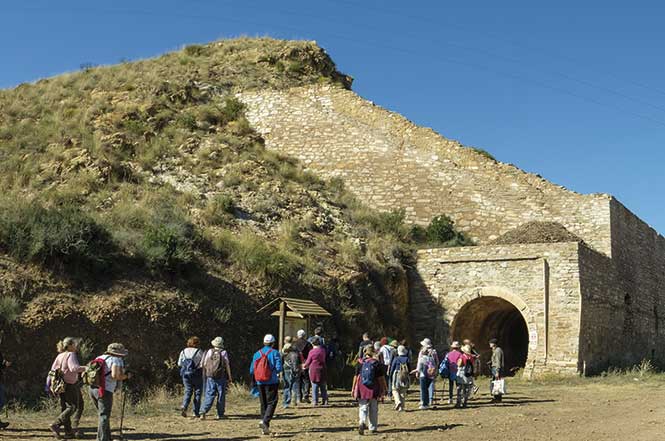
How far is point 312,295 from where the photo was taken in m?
19.1

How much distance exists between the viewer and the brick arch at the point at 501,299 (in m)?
21.1

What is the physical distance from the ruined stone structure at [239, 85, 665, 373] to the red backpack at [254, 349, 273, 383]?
39.1ft

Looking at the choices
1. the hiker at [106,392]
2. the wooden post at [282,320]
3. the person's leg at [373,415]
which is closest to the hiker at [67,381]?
the hiker at [106,392]

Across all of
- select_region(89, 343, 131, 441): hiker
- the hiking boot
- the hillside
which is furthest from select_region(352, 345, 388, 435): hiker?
the hillside

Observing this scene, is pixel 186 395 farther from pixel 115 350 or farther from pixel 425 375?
pixel 425 375

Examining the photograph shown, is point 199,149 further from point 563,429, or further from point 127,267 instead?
point 563,429

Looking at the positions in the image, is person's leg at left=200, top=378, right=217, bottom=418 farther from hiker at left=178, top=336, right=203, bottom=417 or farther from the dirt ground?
the dirt ground

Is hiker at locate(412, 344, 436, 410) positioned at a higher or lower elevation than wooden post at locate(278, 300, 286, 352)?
lower

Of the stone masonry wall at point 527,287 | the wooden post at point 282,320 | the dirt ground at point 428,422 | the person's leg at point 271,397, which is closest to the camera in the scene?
the dirt ground at point 428,422

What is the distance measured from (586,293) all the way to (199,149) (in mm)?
14477

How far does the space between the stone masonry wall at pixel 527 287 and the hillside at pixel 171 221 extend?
1.20 meters

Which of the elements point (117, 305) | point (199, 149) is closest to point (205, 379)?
point (117, 305)

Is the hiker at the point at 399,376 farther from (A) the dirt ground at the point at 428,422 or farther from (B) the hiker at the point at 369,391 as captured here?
(B) the hiker at the point at 369,391

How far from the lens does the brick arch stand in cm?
2108
